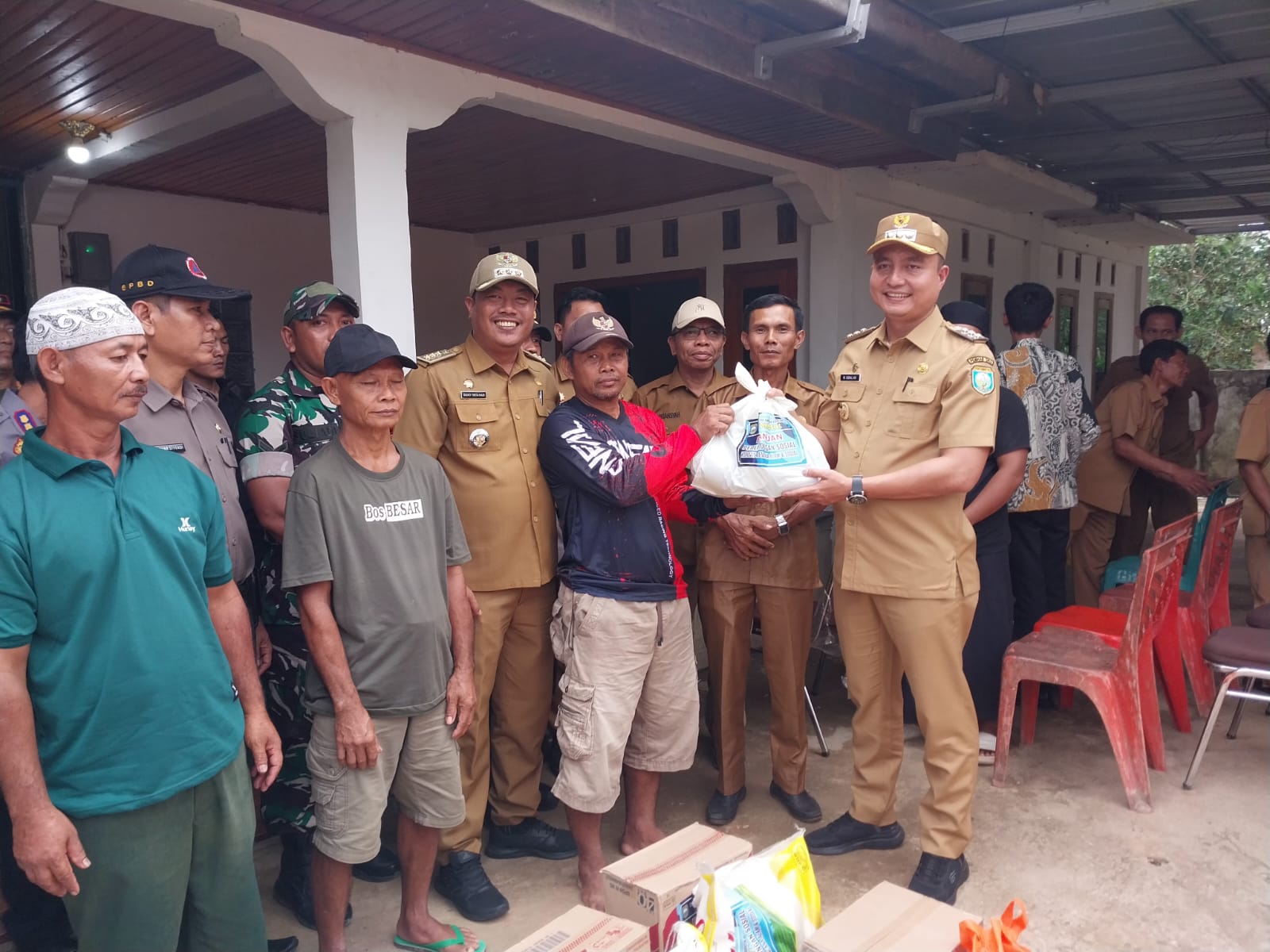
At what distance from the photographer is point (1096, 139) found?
21.1ft

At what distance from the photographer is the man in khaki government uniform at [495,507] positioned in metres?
2.85

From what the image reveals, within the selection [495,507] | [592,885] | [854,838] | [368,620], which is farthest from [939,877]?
[368,620]

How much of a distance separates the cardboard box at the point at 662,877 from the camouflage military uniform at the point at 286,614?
1.07m

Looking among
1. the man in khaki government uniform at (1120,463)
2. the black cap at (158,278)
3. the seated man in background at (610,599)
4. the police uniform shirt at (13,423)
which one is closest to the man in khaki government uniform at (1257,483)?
the man in khaki government uniform at (1120,463)

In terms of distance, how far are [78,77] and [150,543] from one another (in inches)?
145

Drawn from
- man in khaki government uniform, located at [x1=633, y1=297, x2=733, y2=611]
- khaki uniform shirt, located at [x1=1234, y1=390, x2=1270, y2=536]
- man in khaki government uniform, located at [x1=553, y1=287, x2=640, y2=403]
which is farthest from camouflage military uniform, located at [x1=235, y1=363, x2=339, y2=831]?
khaki uniform shirt, located at [x1=1234, y1=390, x2=1270, y2=536]

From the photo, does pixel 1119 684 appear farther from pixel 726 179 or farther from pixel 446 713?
pixel 726 179

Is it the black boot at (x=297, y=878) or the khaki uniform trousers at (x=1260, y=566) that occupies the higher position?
the khaki uniform trousers at (x=1260, y=566)

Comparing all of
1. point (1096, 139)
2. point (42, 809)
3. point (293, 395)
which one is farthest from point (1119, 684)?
point (1096, 139)

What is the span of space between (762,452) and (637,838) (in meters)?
1.37

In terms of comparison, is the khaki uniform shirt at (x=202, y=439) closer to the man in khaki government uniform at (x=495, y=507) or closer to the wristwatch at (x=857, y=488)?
the man in khaki government uniform at (x=495, y=507)

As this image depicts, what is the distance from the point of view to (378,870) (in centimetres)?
296

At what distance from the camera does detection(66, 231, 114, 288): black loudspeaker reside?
6.49 metres

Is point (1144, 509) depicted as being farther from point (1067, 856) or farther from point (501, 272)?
point (501, 272)
